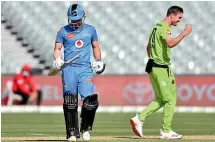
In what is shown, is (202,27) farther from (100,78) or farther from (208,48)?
(100,78)

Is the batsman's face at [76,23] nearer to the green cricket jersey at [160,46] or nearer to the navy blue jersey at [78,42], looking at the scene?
the navy blue jersey at [78,42]

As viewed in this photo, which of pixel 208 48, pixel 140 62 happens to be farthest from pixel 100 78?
pixel 208 48

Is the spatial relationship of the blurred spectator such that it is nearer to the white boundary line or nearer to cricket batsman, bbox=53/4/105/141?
the white boundary line

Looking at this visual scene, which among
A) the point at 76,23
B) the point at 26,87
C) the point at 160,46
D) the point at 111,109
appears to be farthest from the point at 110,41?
the point at 76,23

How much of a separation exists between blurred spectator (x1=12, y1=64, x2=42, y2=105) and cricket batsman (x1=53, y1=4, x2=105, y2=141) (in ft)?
50.1

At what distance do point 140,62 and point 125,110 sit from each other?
371 cm

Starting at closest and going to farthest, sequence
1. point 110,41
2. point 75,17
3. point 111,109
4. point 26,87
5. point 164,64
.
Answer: point 75,17
point 164,64
point 111,109
point 26,87
point 110,41

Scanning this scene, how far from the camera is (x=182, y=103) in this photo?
84.0ft

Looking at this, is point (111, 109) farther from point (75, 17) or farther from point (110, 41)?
point (75, 17)

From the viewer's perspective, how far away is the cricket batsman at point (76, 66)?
36.5 ft

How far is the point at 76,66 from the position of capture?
11.2m

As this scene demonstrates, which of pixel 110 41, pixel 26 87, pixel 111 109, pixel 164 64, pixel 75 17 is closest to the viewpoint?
pixel 75 17

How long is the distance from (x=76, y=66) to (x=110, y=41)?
1908 centimetres

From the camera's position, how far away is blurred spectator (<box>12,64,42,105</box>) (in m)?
26.6
